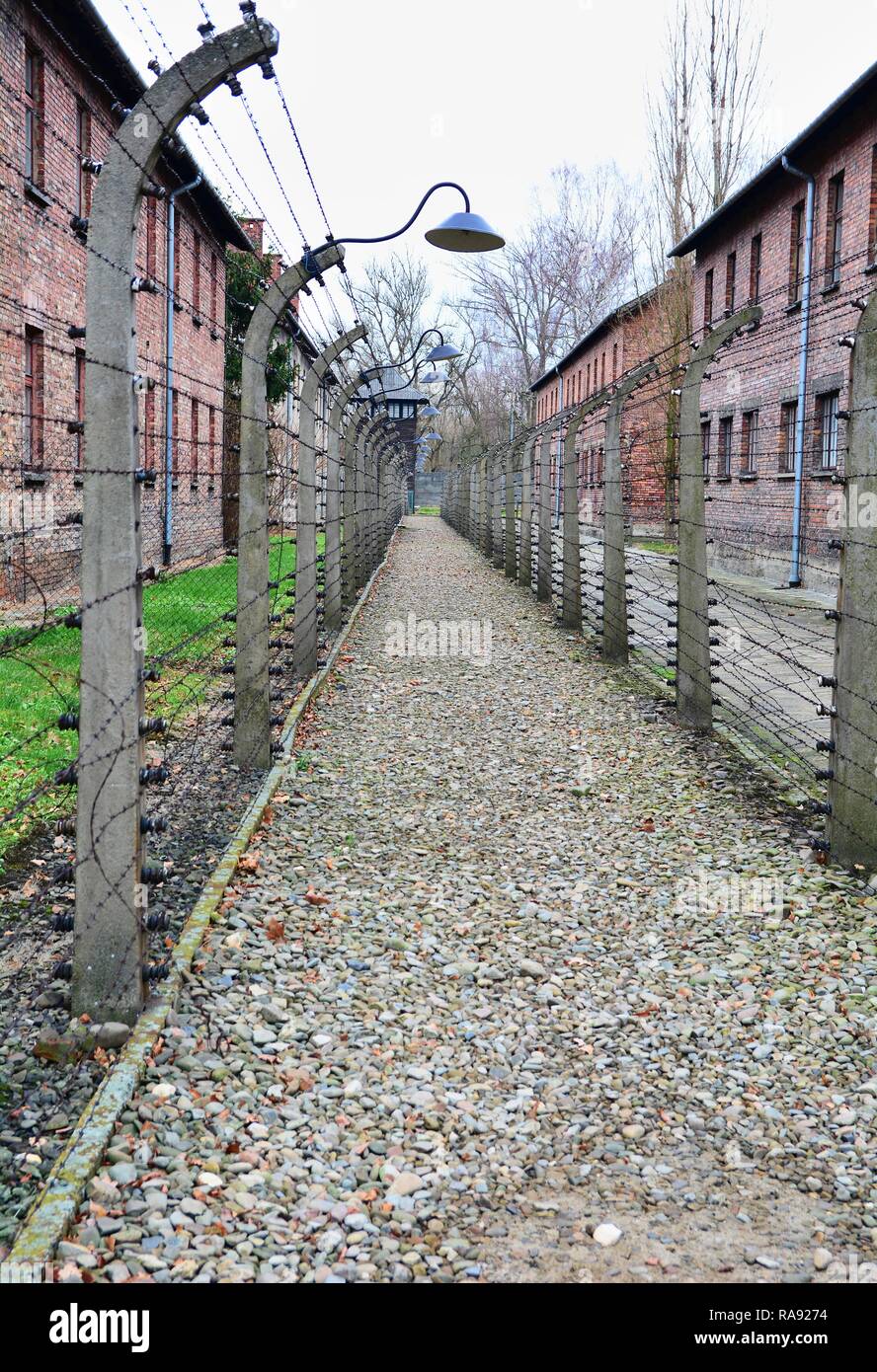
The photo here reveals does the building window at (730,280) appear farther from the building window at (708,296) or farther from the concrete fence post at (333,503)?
the concrete fence post at (333,503)

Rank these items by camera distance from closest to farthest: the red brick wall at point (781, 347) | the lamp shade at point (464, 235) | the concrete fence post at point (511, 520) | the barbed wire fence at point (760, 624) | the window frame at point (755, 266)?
the barbed wire fence at point (760, 624), the lamp shade at point (464, 235), the red brick wall at point (781, 347), the concrete fence post at point (511, 520), the window frame at point (755, 266)

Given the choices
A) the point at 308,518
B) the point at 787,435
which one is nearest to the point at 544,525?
the point at 308,518

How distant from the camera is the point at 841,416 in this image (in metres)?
5.93

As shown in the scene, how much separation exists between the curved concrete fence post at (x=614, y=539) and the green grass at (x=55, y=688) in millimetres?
3230

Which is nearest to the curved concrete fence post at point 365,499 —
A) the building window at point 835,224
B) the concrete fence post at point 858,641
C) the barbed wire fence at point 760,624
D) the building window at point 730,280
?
the barbed wire fence at point 760,624

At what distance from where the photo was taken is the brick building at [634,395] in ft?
107

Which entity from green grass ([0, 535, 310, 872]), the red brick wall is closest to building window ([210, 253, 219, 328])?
the red brick wall

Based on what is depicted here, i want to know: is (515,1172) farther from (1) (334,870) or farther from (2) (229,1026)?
(1) (334,870)

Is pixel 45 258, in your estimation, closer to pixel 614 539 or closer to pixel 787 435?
pixel 614 539

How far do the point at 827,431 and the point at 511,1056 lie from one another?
1777cm

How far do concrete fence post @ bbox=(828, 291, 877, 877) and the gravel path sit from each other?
1.02 ft
